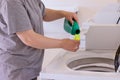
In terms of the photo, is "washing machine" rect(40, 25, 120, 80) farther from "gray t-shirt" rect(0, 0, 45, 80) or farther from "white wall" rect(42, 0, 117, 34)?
"white wall" rect(42, 0, 117, 34)

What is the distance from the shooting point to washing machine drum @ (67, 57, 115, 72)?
2006mm

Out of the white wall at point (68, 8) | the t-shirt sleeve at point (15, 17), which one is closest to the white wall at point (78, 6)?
the white wall at point (68, 8)

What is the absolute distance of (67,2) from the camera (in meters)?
3.58

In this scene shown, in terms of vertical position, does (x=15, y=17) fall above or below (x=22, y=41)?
above

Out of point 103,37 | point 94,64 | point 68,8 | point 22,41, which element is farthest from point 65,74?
point 68,8

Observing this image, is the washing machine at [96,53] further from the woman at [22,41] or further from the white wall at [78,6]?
the white wall at [78,6]

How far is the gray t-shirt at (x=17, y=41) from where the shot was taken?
5.30 ft

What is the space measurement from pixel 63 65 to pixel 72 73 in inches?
7.6

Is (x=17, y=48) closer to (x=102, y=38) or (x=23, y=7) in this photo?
(x=23, y=7)

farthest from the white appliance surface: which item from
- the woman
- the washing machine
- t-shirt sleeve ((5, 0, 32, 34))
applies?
t-shirt sleeve ((5, 0, 32, 34))

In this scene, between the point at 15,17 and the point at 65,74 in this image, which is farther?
the point at 15,17

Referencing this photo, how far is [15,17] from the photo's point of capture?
161 centimetres

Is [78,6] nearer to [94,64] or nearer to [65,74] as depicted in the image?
[94,64]

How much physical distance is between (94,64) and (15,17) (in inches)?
32.8
